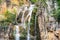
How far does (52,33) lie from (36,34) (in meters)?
1.39

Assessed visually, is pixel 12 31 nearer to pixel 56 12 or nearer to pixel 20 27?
pixel 20 27

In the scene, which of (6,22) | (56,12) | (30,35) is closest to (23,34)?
(30,35)

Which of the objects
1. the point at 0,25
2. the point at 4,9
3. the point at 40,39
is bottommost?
the point at 40,39

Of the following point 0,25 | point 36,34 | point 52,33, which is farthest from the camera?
point 0,25

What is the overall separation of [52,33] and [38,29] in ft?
4.41

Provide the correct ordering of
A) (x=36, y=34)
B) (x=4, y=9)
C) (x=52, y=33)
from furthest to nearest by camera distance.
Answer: (x=4, y=9) → (x=36, y=34) → (x=52, y=33)

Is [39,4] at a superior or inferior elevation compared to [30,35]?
superior

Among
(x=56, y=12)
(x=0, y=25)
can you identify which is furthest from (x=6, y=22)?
(x=56, y=12)

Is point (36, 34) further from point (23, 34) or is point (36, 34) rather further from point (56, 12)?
point (56, 12)

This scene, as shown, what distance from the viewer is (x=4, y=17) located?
16797 millimetres

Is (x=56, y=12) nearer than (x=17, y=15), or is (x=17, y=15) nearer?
(x=56, y=12)

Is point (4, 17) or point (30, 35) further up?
point (4, 17)

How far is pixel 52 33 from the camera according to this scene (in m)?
13.8

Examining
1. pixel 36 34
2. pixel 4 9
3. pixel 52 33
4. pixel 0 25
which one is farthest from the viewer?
pixel 4 9
